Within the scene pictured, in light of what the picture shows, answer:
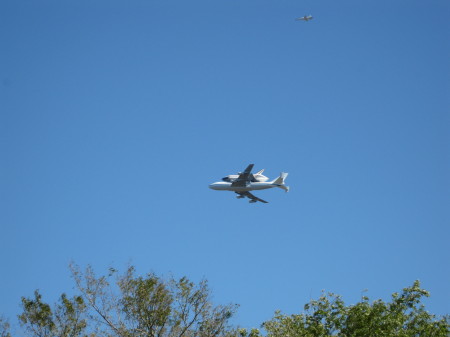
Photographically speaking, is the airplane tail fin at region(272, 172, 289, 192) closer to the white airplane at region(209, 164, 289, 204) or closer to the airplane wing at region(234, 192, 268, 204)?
the white airplane at region(209, 164, 289, 204)

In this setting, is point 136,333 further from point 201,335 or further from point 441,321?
point 441,321

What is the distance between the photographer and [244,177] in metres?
71.1

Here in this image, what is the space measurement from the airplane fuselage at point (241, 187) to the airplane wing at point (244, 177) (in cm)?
58

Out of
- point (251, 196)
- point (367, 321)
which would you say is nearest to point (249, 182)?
point (251, 196)

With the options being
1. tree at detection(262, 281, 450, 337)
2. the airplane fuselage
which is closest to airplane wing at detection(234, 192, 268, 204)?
the airplane fuselage

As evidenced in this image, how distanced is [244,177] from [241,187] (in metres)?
1.51

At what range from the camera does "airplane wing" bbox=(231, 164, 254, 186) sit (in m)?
70.5

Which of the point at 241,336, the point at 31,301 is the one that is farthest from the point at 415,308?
the point at 31,301

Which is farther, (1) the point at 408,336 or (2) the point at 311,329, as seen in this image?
(2) the point at 311,329

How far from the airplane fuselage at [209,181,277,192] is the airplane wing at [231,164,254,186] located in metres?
0.58

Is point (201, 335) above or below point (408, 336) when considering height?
below

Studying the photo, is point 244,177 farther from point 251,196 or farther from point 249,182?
point 251,196

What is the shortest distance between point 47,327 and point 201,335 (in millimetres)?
9310

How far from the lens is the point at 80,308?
137 ft
